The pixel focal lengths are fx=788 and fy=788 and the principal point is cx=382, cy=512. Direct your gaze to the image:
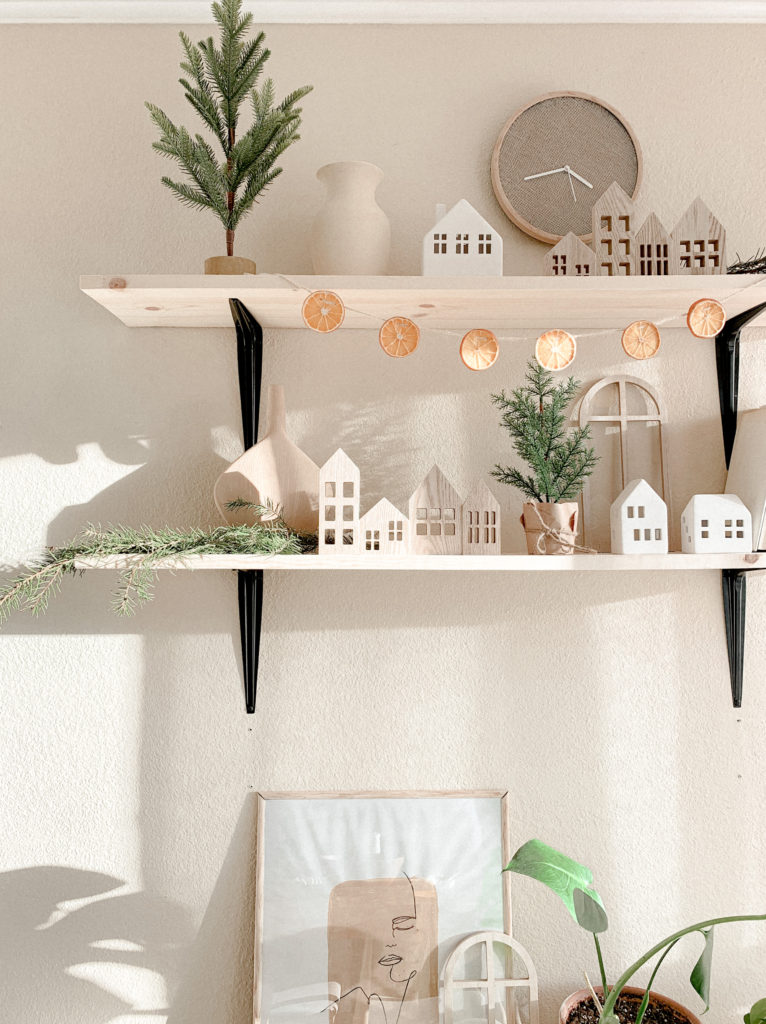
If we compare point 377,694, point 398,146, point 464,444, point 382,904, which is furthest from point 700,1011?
point 398,146

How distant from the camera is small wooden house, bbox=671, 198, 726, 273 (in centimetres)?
115

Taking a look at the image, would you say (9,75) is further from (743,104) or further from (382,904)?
(382,904)

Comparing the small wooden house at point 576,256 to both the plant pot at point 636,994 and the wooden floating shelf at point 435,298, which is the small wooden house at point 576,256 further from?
the plant pot at point 636,994

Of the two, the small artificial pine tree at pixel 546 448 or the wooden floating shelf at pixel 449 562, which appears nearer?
the wooden floating shelf at pixel 449 562

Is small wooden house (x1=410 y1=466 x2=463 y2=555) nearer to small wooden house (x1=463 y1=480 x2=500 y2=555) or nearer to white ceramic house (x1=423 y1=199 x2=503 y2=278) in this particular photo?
small wooden house (x1=463 y1=480 x2=500 y2=555)

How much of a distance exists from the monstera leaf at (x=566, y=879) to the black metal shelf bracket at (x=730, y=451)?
0.42 metres

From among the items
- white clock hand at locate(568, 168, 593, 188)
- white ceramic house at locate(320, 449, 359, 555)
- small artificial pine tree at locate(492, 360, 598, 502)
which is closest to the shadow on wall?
white ceramic house at locate(320, 449, 359, 555)

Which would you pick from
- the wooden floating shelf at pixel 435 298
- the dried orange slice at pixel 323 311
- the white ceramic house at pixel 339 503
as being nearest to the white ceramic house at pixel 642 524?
the wooden floating shelf at pixel 435 298

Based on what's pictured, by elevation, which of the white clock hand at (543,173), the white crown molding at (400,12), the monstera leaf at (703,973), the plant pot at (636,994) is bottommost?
the plant pot at (636,994)

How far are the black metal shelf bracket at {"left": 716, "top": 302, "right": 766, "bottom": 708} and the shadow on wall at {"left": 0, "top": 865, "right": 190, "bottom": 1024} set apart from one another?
38.2 inches

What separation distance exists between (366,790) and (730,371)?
0.91 metres

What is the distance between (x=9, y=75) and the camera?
1333 mm

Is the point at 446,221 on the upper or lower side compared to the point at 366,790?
upper

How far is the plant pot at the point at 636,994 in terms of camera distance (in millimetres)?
1130
